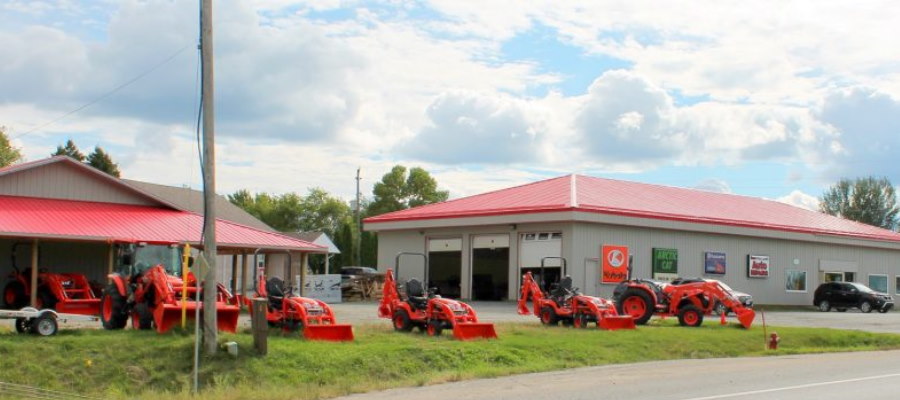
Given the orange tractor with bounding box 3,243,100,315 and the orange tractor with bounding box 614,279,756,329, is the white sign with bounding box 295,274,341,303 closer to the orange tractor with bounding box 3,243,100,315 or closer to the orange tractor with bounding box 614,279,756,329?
the orange tractor with bounding box 3,243,100,315

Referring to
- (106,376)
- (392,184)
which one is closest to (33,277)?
(106,376)

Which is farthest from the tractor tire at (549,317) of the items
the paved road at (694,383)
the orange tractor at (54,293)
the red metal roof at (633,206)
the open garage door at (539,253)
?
the open garage door at (539,253)

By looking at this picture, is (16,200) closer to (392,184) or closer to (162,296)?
(162,296)

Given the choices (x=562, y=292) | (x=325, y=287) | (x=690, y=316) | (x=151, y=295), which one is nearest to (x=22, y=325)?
(x=151, y=295)

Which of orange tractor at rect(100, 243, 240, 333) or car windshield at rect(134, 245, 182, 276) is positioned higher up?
car windshield at rect(134, 245, 182, 276)

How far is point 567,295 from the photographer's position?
27.5 meters

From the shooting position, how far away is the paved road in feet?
50.0

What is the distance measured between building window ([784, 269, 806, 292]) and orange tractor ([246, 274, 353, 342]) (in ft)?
108

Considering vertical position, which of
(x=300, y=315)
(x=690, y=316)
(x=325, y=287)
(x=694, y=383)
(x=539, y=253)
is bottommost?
(x=694, y=383)

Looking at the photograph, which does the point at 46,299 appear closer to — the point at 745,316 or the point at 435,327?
the point at 435,327

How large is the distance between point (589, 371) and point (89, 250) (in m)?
21.0

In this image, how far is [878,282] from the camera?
55.0 meters

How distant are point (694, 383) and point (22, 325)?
12965 millimetres

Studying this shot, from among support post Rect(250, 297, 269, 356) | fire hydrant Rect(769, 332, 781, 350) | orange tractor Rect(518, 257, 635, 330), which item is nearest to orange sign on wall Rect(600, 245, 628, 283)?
orange tractor Rect(518, 257, 635, 330)
